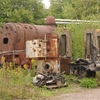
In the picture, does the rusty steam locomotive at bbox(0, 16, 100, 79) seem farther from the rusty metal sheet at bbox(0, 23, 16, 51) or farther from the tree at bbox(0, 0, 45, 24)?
the tree at bbox(0, 0, 45, 24)

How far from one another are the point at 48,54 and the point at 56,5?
3626cm

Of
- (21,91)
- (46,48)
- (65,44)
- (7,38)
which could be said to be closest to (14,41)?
(7,38)

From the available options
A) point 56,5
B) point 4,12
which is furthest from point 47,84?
point 56,5

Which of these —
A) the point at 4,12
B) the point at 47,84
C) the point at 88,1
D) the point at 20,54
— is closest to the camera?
the point at 47,84

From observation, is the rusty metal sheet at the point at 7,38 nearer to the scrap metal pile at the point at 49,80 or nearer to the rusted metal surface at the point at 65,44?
the rusted metal surface at the point at 65,44

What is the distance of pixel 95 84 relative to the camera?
8.77 metres

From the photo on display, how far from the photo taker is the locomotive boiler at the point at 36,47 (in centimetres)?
948

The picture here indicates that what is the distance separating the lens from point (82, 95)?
7.45m

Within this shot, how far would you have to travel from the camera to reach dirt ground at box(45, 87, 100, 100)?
707cm

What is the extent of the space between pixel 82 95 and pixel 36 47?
2942 mm

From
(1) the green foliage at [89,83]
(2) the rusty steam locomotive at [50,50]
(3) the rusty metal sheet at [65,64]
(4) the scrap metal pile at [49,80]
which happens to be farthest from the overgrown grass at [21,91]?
(3) the rusty metal sheet at [65,64]

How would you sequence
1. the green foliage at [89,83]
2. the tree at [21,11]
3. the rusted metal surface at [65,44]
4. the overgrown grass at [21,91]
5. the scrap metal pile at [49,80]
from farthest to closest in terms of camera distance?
1. the tree at [21,11]
2. the rusted metal surface at [65,44]
3. the green foliage at [89,83]
4. the scrap metal pile at [49,80]
5. the overgrown grass at [21,91]

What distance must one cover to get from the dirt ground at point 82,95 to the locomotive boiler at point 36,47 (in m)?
1.74

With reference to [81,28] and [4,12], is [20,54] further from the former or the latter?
[4,12]
